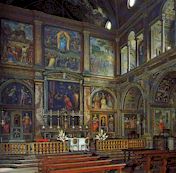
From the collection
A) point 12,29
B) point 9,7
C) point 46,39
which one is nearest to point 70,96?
point 46,39

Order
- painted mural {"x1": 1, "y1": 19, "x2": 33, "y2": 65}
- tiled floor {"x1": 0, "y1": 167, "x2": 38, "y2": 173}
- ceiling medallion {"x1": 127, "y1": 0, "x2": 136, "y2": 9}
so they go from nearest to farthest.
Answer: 1. tiled floor {"x1": 0, "y1": 167, "x2": 38, "y2": 173}
2. painted mural {"x1": 1, "y1": 19, "x2": 33, "y2": 65}
3. ceiling medallion {"x1": 127, "y1": 0, "x2": 136, "y2": 9}

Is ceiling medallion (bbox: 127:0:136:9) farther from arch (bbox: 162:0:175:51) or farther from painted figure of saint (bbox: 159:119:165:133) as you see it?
painted figure of saint (bbox: 159:119:165:133)

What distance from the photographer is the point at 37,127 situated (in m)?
21.5

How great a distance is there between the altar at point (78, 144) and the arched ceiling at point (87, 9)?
1230cm

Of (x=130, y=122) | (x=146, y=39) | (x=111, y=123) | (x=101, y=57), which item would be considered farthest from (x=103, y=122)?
(x=146, y=39)

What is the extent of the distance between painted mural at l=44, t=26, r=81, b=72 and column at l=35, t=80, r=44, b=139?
2.02 metres

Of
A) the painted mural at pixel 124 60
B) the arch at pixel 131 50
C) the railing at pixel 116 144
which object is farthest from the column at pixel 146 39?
the railing at pixel 116 144

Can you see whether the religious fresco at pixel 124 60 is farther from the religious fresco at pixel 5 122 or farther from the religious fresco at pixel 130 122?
the religious fresco at pixel 5 122

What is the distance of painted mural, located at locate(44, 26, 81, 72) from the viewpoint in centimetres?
2336

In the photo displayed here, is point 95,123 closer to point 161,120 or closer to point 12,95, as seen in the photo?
point 161,120

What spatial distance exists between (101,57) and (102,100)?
13.1ft

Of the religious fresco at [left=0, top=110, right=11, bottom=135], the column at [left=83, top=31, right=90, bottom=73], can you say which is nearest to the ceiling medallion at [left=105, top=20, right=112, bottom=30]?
the column at [left=83, top=31, right=90, bottom=73]

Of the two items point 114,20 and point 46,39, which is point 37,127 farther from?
point 114,20

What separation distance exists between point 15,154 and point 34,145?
3.74ft
